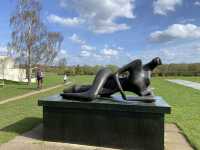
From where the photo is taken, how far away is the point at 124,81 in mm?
5645

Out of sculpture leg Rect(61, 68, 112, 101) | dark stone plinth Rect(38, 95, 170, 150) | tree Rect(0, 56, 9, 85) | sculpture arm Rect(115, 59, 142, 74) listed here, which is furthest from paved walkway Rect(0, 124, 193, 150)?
tree Rect(0, 56, 9, 85)

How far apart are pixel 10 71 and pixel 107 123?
2773cm

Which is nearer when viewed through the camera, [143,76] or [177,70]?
[143,76]

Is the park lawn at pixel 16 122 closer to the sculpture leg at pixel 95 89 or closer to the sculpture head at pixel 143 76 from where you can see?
the sculpture leg at pixel 95 89

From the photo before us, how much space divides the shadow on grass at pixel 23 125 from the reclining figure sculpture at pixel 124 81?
4.59ft

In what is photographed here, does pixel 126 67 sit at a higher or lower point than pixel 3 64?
lower

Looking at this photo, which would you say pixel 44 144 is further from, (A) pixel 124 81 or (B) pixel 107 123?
(A) pixel 124 81

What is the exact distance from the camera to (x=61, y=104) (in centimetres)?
547

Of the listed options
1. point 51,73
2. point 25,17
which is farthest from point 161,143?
point 51,73

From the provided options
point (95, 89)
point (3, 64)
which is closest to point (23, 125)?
point (95, 89)

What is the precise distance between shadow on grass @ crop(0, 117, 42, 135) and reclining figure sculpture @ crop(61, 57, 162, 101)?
140cm

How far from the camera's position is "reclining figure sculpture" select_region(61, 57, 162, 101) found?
552 centimetres

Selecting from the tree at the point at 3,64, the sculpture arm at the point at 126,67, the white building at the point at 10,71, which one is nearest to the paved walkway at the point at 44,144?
the sculpture arm at the point at 126,67

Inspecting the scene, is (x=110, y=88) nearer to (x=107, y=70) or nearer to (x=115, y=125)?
(x=107, y=70)
